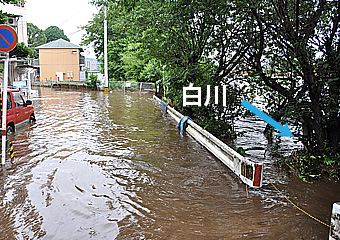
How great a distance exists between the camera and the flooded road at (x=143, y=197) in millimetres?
4633

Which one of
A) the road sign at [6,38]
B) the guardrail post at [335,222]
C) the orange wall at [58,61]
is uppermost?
the orange wall at [58,61]

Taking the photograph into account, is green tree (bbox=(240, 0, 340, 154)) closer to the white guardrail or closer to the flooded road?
the flooded road

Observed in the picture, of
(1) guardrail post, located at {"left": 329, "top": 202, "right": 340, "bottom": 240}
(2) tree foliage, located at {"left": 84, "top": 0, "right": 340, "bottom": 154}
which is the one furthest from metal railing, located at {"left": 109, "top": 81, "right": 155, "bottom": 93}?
(1) guardrail post, located at {"left": 329, "top": 202, "right": 340, "bottom": 240}

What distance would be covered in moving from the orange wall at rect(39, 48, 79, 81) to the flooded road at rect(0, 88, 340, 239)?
52137mm

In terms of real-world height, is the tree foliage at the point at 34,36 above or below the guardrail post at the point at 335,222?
above

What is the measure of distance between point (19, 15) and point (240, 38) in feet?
94.9

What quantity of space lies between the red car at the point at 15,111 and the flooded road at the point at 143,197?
1931 millimetres

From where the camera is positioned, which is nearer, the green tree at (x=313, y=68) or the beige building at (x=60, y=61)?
the green tree at (x=313, y=68)

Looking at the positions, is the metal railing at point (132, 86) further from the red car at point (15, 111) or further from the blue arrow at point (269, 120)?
the blue arrow at point (269, 120)

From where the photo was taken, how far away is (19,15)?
104ft

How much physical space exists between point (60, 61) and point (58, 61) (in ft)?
1.28

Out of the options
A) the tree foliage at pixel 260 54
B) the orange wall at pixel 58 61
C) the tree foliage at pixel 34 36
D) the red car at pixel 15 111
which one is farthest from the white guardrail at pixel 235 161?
the tree foliage at pixel 34 36

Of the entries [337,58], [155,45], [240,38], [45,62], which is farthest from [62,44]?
[337,58]

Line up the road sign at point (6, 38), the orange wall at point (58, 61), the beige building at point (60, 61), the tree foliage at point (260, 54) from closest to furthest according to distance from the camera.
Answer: the tree foliage at point (260, 54)
the road sign at point (6, 38)
the beige building at point (60, 61)
the orange wall at point (58, 61)
